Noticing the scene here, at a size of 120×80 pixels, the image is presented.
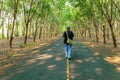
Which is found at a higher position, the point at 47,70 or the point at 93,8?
the point at 93,8

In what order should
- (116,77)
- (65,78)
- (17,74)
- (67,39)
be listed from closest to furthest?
(65,78)
(116,77)
(17,74)
(67,39)

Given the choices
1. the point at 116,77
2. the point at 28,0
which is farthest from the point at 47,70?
the point at 28,0

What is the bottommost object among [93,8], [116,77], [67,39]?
[116,77]

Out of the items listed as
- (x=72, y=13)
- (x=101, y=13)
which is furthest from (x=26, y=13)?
(x=72, y=13)

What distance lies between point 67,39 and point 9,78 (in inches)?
266

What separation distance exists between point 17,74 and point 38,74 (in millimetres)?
1142

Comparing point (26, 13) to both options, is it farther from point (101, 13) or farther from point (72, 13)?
point (72, 13)

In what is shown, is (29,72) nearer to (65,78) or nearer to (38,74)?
(38,74)

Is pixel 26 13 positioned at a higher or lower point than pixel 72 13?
lower

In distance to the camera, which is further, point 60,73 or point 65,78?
point 60,73

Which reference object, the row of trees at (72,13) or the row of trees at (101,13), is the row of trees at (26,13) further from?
the row of trees at (101,13)

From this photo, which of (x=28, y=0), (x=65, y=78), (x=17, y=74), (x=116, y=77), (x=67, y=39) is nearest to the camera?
(x=65, y=78)

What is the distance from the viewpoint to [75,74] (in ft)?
40.7

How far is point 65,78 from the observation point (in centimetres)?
1142
